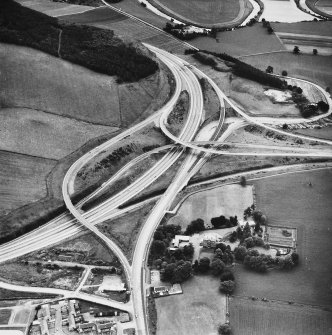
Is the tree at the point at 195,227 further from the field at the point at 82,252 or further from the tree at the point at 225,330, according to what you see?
the tree at the point at 225,330

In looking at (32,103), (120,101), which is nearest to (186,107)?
(120,101)

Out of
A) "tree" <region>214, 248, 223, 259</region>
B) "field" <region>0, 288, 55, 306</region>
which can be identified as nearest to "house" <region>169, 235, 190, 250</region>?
"tree" <region>214, 248, 223, 259</region>

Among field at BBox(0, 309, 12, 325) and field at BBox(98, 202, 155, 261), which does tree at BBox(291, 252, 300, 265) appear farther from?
field at BBox(0, 309, 12, 325)

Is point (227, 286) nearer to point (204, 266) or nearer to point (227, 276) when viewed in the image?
point (227, 276)

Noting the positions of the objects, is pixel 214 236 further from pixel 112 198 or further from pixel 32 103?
pixel 32 103

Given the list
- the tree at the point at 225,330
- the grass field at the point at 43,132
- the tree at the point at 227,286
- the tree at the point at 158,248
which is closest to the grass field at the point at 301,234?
the tree at the point at 227,286

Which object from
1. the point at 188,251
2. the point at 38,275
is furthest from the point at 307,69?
the point at 38,275

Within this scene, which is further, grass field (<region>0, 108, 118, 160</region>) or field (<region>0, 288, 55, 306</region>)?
grass field (<region>0, 108, 118, 160</region>)

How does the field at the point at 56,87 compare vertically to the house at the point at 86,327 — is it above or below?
above
